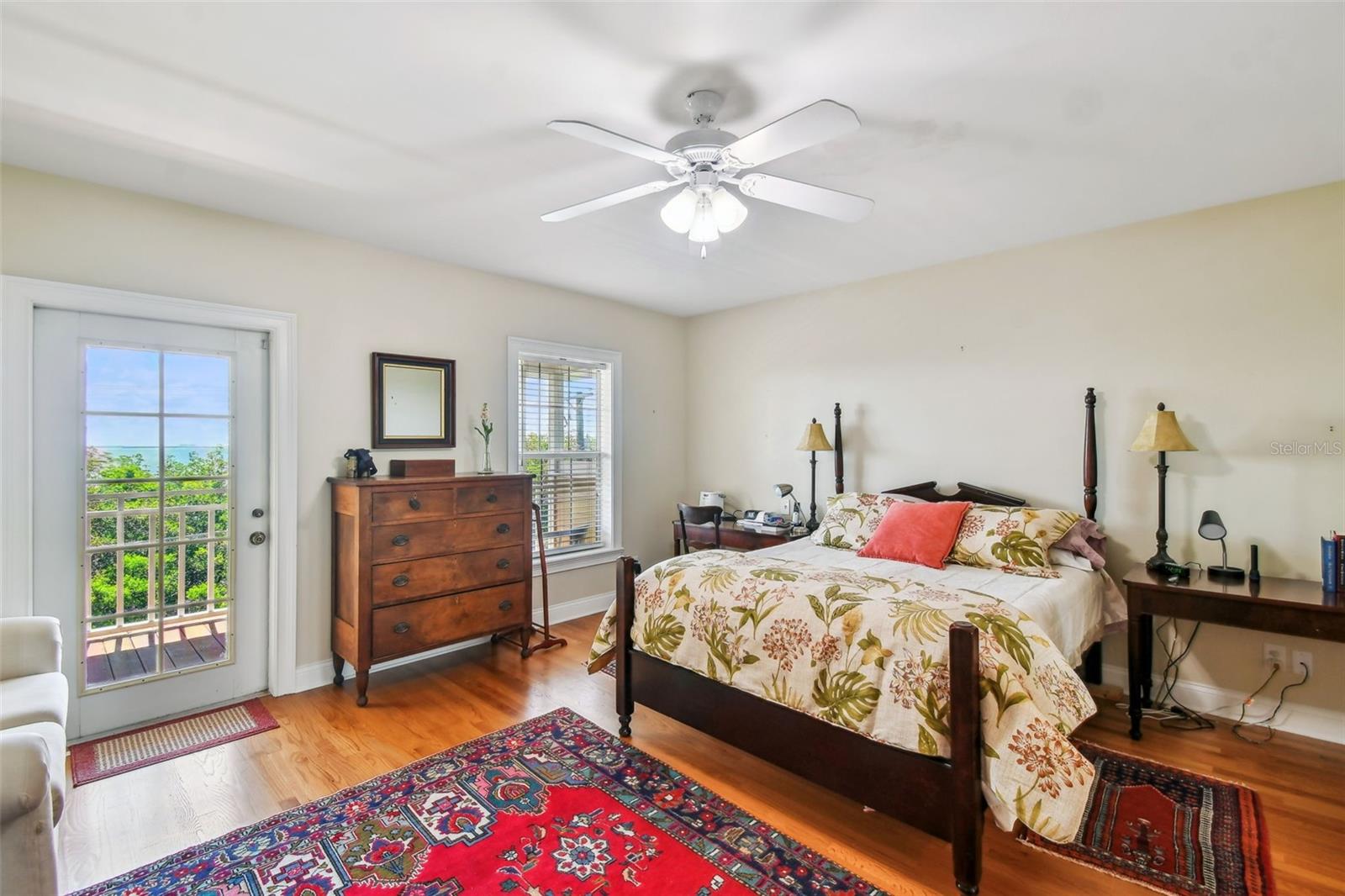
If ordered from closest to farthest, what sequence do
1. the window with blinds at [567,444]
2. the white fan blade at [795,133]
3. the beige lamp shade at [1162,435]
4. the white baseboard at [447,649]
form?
1. the white fan blade at [795,133]
2. the beige lamp shade at [1162,435]
3. the white baseboard at [447,649]
4. the window with blinds at [567,444]

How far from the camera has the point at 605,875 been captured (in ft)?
5.95

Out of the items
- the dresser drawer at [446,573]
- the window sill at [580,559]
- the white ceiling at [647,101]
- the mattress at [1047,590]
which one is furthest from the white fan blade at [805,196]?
the window sill at [580,559]

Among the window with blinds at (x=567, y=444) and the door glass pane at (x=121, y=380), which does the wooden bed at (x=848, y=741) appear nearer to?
the window with blinds at (x=567, y=444)

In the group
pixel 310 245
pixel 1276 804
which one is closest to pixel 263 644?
pixel 310 245

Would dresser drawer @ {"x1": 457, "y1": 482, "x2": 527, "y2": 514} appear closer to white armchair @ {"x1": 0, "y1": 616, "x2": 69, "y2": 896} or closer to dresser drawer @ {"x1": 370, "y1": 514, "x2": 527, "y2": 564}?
dresser drawer @ {"x1": 370, "y1": 514, "x2": 527, "y2": 564}

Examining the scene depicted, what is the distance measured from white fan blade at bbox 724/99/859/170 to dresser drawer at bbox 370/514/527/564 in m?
2.38

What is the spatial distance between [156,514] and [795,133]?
3195mm

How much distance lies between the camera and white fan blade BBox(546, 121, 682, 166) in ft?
5.54

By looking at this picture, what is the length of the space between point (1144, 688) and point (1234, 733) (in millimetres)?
359

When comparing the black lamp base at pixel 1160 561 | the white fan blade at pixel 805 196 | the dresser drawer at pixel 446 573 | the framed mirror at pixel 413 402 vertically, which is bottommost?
the dresser drawer at pixel 446 573

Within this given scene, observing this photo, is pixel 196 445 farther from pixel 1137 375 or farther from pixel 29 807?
pixel 1137 375

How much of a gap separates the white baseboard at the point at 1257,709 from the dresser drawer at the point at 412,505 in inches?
139

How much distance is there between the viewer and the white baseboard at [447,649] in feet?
10.5

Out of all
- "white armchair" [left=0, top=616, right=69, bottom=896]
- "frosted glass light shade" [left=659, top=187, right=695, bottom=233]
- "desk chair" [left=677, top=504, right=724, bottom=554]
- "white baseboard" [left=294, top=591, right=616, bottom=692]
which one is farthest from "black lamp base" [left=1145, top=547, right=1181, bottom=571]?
"white armchair" [left=0, top=616, right=69, bottom=896]
